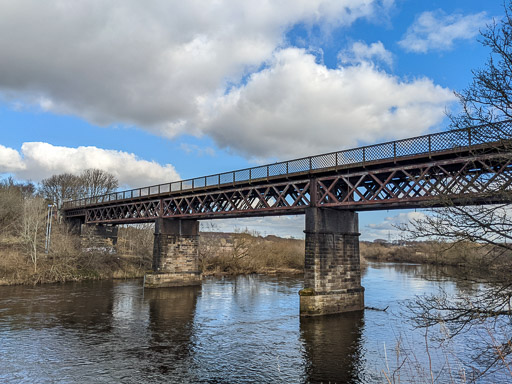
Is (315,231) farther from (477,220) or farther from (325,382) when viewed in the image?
(477,220)

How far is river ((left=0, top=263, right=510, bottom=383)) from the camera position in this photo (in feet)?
43.0

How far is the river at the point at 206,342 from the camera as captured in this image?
43.0 ft

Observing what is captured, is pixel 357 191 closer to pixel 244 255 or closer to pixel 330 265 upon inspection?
pixel 330 265

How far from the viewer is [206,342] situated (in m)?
17.6

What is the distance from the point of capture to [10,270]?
37000 millimetres

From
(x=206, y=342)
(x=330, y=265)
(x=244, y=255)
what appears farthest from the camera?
(x=244, y=255)

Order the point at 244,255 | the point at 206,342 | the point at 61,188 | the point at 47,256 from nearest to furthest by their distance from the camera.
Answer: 1. the point at 206,342
2. the point at 47,256
3. the point at 244,255
4. the point at 61,188

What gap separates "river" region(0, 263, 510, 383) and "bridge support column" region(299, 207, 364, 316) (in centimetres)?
97

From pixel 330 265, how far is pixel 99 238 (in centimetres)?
3668

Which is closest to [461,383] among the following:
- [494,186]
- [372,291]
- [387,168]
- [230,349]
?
[494,186]

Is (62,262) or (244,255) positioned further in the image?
(244,255)

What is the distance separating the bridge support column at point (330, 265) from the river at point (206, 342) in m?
0.97

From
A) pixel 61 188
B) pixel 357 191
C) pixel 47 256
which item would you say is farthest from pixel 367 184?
pixel 61 188

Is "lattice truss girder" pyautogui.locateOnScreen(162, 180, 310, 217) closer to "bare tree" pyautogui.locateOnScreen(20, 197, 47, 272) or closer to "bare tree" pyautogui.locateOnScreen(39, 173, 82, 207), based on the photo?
"bare tree" pyautogui.locateOnScreen(20, 197, 47, 272)
